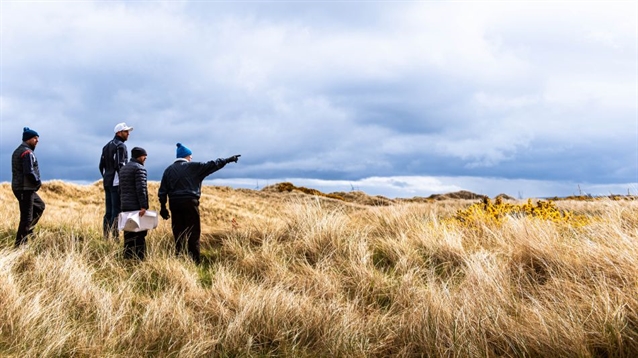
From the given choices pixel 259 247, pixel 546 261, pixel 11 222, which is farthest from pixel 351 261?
pixel 11 222

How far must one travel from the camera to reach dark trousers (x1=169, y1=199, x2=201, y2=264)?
9.48 metres

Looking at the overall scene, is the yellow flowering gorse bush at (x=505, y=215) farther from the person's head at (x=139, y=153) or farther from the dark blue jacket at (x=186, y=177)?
the person's head at (x=139, y=153)

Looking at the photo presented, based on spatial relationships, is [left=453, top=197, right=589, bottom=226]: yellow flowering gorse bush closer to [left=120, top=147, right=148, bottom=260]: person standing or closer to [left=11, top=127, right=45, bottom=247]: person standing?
[left=120, top=147, right=148, bottom=260]: person standing

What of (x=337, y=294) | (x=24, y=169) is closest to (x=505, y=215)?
(x=337, y=294)

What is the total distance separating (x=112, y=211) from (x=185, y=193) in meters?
2.14

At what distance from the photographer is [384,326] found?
602cm

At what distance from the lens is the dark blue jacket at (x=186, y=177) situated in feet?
30.8

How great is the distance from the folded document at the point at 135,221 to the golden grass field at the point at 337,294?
489 mm

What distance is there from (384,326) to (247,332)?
4.64ft

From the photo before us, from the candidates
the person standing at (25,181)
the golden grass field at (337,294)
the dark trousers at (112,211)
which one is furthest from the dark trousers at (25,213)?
the dark trousers at (112,211)

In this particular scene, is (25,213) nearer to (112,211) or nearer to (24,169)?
(24,169)

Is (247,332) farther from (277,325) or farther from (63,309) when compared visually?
(63,309)

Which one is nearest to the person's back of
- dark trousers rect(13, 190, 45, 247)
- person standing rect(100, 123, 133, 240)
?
person standing rect(100, 123, 133, 240)

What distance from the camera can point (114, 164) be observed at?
406 inches
